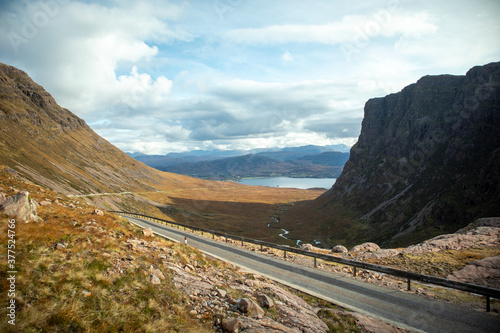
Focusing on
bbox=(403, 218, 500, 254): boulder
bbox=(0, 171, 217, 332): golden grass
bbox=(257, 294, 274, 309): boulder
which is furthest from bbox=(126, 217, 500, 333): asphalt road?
bbox=(403, 218, 500, 254): boulder

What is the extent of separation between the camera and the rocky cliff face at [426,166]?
157 ft

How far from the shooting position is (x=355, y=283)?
41.5 feet

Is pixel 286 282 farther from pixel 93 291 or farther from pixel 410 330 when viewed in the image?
pixel 93 291

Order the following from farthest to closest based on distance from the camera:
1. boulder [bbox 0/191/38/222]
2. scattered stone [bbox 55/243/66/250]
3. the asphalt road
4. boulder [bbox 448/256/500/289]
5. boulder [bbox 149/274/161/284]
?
1. boulder [bbox 448/256/500/289]
2. boulder [bbox 0/191/38/222]
3. scattered stone [bbox 55/243/66/250]
4. boulder [bbox 149/274/161/284]
5. the asphalt road

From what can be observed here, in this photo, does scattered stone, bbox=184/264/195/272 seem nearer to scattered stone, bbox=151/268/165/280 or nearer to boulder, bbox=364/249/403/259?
scattered stone, bbox=151/268/165/280

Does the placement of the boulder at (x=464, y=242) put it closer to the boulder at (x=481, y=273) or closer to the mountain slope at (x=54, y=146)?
the boulder at (x=481, y=273)

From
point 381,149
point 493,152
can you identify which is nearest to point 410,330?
point 493,152

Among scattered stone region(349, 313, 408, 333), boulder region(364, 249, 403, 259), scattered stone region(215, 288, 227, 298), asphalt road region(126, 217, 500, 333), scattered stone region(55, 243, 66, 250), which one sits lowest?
boulder region(364, 249, 403, 259)

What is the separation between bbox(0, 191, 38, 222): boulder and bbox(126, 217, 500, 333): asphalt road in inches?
466

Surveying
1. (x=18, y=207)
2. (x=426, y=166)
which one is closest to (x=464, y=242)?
(x=18, y=207)

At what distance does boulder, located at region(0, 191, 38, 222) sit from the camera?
10.2m

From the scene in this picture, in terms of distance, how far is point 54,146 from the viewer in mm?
115750

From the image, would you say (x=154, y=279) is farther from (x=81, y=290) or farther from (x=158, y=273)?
(x=81, y=290)

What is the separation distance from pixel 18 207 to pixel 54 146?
136370 mm
